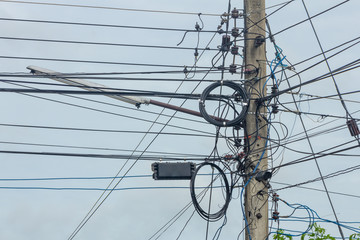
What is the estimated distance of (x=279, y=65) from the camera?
568 inches

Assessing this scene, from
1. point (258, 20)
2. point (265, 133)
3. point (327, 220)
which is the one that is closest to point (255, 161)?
point (265, 133)

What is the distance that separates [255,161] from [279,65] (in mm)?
2038

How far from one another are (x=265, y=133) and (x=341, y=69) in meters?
2.68

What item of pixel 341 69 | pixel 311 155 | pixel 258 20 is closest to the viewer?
pixel 341 69

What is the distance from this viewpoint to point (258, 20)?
46.7 ft

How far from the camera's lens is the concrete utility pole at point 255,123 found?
13.5 m

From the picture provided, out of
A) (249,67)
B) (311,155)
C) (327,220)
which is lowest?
(327,220)

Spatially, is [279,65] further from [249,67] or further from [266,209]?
[266,209]

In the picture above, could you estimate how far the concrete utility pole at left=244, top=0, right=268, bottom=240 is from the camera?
531 inches

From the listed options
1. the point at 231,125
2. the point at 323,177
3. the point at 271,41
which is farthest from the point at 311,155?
the point at 271,41

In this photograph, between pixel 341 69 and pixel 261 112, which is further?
pixel 261 112

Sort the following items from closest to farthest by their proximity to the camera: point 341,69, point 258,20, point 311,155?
point 341,69 < point 311,155 < point 258,20

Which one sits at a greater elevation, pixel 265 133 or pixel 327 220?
pixel 265 133

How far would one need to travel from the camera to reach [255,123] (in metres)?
13.8
